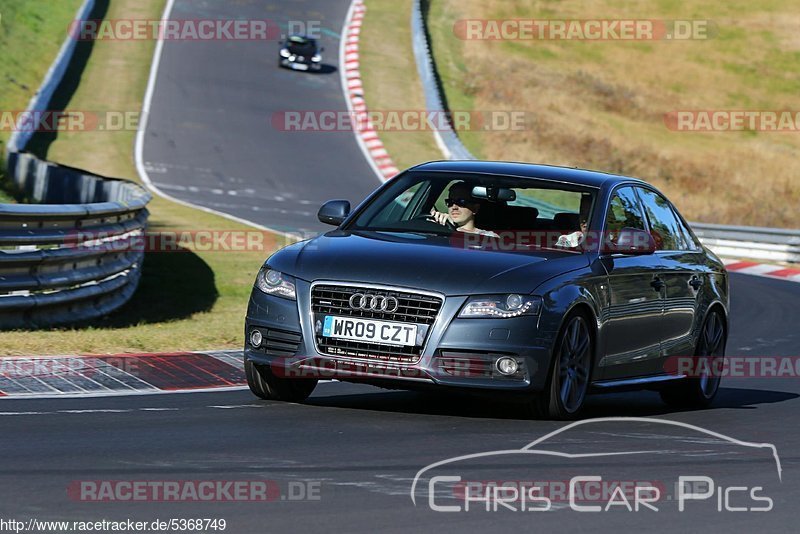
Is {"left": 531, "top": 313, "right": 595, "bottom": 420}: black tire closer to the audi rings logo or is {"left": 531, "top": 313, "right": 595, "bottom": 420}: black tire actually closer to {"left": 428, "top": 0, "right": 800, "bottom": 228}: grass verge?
the audi rings logo

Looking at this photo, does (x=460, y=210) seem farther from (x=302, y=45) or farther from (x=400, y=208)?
(x=302, y=45)

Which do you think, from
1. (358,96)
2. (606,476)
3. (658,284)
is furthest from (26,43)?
(606,476)

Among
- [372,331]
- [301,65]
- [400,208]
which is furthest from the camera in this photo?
[301,65]

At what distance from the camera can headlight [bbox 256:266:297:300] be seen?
28.1 ft

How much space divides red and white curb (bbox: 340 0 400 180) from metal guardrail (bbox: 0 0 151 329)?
59.1 feet

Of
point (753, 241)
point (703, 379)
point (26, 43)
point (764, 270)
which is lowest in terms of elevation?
point (764, 270)

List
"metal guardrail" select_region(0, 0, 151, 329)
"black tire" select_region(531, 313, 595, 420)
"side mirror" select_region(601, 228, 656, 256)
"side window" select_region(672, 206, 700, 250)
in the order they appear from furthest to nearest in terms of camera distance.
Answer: "metal guardrail" select_region(0, 0, 151, 329), "side window" select_region(672, 206, 700, 250), "side mirror" select_region(601, 228, 656, 256), "black tire" select_region(531, 313, 595, 420)

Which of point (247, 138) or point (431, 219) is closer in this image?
point (431, 219)

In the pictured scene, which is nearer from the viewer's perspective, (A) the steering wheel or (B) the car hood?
(B) the car hood

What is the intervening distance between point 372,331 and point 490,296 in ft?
2.25

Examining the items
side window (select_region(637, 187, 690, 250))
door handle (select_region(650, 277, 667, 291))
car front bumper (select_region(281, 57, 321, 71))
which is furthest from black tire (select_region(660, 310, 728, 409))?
car front bumper (select_region(281, 57, 321, 71))

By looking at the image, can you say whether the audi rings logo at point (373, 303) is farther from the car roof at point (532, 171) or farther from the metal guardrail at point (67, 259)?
the metal guardrail at point (67, 259)

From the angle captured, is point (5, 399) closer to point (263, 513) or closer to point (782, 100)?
point (263, 513)

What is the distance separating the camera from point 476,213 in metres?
9.55
